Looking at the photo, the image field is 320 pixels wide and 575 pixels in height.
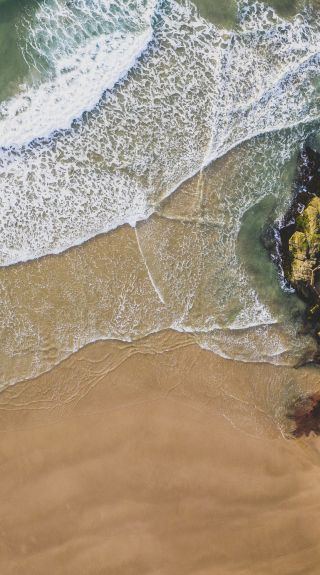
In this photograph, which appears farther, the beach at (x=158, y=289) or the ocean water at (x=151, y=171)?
the ocean water at (x=151, y=171)

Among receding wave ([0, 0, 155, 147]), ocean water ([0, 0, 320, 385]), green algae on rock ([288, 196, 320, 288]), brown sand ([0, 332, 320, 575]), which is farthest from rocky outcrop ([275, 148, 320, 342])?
receding wave ([0, 0, 155, 147])

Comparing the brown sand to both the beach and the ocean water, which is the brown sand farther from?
the ocean water

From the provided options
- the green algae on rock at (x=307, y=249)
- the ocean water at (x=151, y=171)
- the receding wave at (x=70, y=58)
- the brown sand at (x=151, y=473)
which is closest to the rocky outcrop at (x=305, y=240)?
the green algae on rock at (x=307, y=249)

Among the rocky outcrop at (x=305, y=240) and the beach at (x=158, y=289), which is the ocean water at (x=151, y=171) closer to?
the beach at (x=158, y=289)

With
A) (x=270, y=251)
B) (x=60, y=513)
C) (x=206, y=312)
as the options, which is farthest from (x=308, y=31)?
(x=60, y=513)

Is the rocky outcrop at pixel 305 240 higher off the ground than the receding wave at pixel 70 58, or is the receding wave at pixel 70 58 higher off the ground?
the receding wave at pixel 70 58


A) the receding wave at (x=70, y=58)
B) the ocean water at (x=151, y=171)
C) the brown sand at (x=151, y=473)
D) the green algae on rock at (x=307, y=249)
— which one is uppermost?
the receding wave at (x=70, y=58)

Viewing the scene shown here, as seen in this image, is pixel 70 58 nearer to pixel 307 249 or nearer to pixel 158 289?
pixel 158 289

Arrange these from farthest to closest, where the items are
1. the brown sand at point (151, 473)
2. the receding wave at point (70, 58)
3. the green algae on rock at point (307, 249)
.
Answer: the receding wave at point (70, 58)
the green algae on rock at point (307, 249)
the brown sand at point (151, 473)
